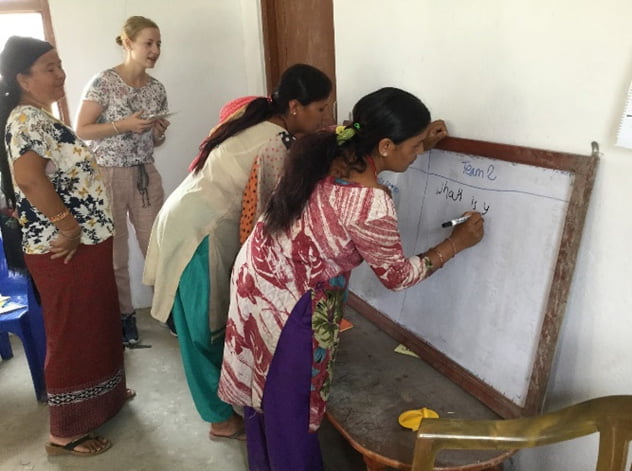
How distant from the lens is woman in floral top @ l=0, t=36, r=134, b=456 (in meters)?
1.50

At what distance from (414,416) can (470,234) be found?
44 cm

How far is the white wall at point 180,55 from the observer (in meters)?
2.41

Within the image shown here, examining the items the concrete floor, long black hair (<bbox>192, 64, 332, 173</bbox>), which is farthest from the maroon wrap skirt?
long black hair (<bbox>192, 64, 332, 173</bbox>)

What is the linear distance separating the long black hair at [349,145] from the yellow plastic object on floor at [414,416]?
52cm

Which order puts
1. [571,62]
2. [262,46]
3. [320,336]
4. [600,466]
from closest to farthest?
[600,466], [571,62], [320,336], [262,46]

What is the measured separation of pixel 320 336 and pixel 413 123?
537 millimetres

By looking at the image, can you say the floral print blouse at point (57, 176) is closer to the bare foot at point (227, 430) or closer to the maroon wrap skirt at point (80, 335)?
the maroon wrap skirt at point (80, 335)

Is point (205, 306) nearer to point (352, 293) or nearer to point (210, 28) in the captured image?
point (352, 293)

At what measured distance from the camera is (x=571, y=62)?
3.23 ft

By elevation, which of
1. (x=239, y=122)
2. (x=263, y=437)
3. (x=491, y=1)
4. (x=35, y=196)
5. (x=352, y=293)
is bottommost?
(x=263, y=437)

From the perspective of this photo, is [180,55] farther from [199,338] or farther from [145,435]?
[145,435]

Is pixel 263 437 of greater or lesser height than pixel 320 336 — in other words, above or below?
below

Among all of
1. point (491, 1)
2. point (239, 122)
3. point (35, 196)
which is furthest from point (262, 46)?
point (491, 1)

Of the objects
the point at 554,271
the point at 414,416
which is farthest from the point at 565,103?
the point at 414,416
